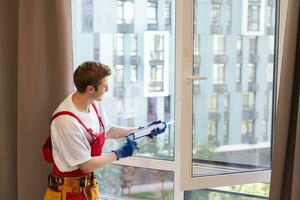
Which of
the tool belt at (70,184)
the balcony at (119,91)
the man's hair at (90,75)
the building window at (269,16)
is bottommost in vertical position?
the tool belt at (70,184)

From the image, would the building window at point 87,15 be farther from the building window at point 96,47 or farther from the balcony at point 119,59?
the balcony at point 119,59

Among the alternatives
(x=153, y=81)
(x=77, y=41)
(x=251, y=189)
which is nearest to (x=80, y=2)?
(x=77, y=41)

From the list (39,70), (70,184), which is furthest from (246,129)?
(39,70)

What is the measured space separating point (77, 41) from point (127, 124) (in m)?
0.60

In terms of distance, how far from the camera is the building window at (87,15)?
2.70 m

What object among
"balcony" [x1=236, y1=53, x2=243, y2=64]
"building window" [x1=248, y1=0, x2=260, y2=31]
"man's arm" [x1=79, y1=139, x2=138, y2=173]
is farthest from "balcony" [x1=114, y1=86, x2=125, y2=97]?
"building window" [x1=248, y1=0, x2=260, y2=31]

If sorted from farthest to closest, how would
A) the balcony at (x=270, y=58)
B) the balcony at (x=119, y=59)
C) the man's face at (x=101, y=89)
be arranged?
1. the balcony at (x=119, y=59)
2. the balcony at (x=270, y=58)
3. the man's face at (x=101, y=89)

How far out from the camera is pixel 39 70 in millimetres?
2498

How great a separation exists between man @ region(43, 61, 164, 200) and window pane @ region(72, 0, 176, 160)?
0.44 m

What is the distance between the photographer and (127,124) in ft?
8.93

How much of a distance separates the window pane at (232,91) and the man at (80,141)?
1.81ft

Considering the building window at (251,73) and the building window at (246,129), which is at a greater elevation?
the building window at (251,73)

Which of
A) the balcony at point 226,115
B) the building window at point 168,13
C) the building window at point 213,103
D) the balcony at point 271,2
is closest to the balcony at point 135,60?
the building window at point 168,13

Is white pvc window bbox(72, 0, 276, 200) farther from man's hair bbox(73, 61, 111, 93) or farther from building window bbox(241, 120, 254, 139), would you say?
man's hair bbox(73, 61, 111, 93)
